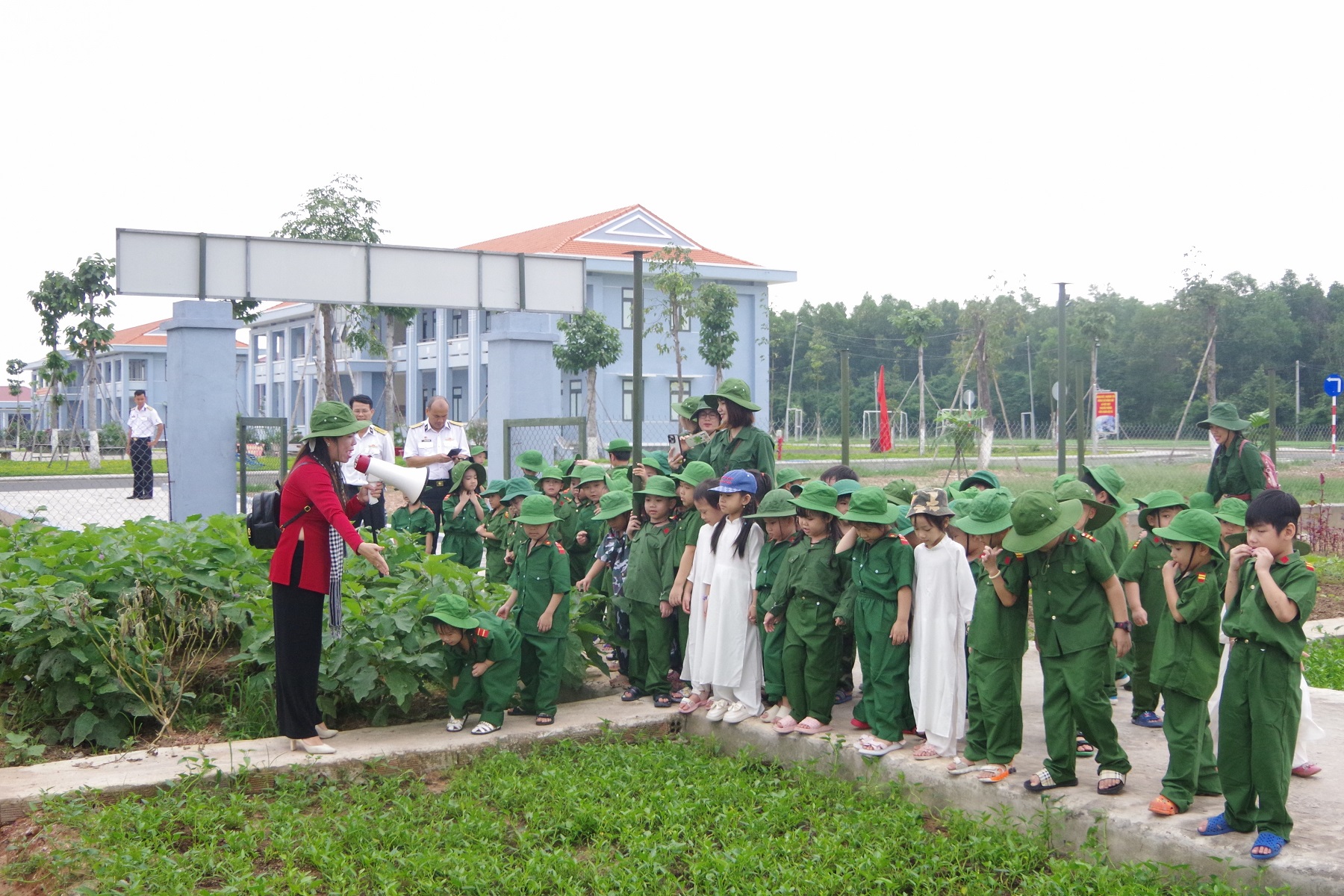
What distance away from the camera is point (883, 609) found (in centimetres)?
532

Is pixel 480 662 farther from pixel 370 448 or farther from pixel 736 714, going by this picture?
pixel 370 448

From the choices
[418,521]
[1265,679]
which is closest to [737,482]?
[1265,679]

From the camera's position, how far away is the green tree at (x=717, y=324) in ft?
117

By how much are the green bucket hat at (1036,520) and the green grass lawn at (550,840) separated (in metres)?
1.14

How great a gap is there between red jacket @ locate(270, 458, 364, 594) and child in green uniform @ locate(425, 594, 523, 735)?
0.63 meters

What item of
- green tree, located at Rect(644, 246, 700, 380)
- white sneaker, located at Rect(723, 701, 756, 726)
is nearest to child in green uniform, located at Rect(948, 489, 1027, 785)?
white sneaker, located at Rect(723, 701, 756, 726)

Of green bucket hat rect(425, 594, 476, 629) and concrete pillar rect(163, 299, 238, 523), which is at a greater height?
concrete pillar rect(163, 299, 238, 523)

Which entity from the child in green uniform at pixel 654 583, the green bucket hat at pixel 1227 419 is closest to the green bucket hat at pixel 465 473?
the child in green uniform at pixel 654 583

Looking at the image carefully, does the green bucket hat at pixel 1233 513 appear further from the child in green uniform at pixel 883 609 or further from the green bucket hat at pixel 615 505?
the green bucket hat at pixel 615 505

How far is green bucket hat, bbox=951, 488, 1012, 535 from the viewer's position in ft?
16.0

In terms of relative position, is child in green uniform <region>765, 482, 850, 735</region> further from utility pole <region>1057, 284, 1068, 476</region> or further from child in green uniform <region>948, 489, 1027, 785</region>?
utility pole <region>1057, 284, 1068, 476</region>

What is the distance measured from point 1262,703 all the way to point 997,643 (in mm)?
1066

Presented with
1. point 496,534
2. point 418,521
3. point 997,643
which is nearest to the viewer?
point 997,643

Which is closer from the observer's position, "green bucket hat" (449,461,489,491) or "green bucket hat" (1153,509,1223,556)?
"green bucket hat" (1153,509,1223,556)
